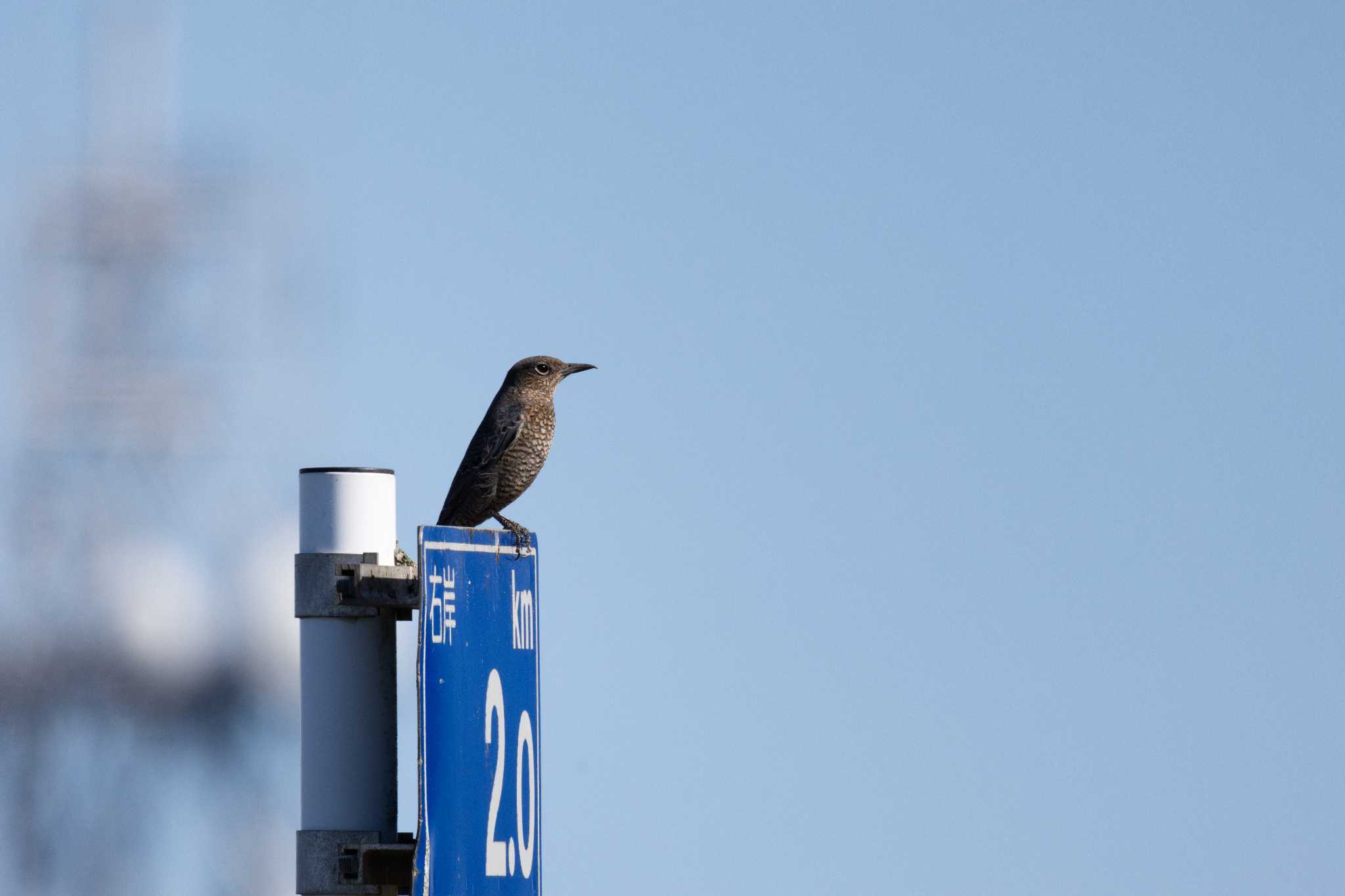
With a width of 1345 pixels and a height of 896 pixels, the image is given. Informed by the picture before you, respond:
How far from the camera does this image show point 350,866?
3225 millimetres

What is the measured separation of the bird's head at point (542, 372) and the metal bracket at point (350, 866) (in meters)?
4.10

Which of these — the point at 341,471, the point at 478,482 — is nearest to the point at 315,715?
the point at 341,471

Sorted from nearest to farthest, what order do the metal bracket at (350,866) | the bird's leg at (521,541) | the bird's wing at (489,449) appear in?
the metal bracket at (350,866), the bird's leg at (521,541), the bird's wing at (489,449)

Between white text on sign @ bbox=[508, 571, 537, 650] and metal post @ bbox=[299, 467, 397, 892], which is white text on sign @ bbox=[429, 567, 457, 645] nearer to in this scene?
metal post @ bbox=[299, 467, 397, 892]

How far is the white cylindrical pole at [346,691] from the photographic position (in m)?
3.30


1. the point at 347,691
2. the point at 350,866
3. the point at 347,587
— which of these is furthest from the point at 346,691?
the point at 350,866

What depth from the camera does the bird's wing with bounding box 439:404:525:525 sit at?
7.19m

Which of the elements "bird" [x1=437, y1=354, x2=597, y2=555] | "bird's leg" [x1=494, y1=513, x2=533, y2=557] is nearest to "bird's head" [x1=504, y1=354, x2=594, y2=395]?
"bird" [x1=437, y1=354, x2=597, y2=555]

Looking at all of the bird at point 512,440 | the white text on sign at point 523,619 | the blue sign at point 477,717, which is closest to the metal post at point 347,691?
the blue sign at point 477,717

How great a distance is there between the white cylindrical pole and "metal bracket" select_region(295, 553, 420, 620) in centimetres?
2

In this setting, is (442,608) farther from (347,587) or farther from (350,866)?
(350,866)

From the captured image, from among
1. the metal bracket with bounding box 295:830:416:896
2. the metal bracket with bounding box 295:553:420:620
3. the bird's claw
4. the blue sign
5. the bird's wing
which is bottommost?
the metal bracket with bounding box 295:830:416:896

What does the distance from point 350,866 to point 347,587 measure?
1.37 ft

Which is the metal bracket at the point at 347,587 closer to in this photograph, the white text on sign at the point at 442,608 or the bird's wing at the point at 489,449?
the white text on sign at the point at 442,608
